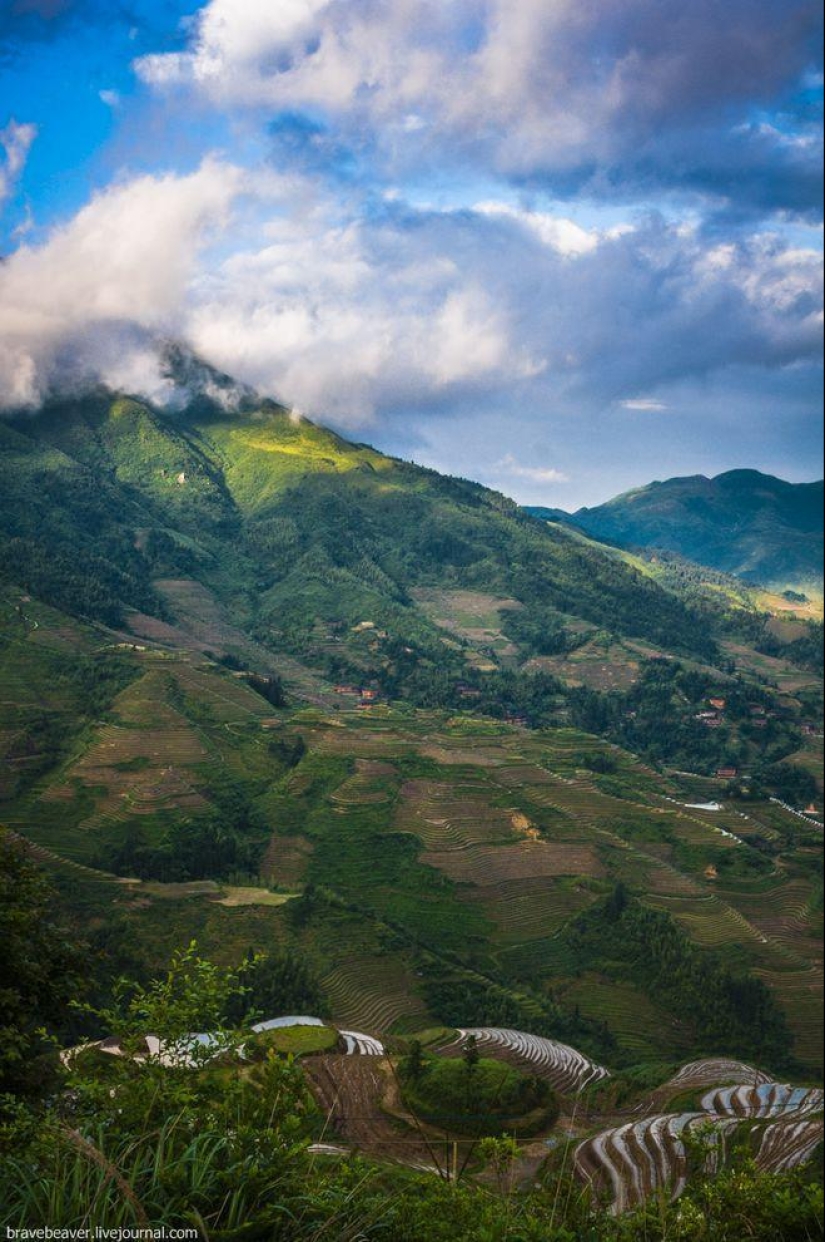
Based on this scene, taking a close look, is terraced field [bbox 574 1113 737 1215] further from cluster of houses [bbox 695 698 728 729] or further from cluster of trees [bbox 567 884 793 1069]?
cluster of houses [bbox 695 698 728 729]

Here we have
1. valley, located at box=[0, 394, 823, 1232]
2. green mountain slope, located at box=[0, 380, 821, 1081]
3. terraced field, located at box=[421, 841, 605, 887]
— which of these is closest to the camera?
valley, located at box=[0, 394, 823, 1232]

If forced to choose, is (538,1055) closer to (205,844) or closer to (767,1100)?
(767,1100)

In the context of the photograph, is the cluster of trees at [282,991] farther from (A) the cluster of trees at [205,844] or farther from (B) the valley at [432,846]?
(A) the cluster of trees at [205,844]

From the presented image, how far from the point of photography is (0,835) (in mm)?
8453

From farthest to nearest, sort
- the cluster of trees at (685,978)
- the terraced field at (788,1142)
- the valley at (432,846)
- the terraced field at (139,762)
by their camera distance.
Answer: the terraced field at (139,762), the cluster of trees at (685,978), the valley at (432,846), the terraced field at (788,1142)

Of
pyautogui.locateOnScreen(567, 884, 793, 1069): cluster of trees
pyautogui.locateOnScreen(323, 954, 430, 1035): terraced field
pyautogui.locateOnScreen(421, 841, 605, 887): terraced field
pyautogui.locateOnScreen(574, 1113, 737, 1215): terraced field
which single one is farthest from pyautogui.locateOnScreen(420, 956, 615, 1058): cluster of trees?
pyautogui.locateOnScreen(574, 1113, 737, 1215): terraced field

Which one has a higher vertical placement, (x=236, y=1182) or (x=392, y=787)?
(x=236, y=1182)

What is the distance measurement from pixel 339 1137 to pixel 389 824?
2051 cm

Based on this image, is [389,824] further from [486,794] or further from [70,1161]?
[70,1161]

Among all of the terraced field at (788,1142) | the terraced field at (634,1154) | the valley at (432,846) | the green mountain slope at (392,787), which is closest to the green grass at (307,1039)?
the valley at (432,846)

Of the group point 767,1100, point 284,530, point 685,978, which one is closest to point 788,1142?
point 767,1100

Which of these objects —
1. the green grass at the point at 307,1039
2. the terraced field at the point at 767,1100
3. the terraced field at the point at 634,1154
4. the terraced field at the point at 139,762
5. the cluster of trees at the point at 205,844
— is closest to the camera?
the terraced field at the point at 634,1154

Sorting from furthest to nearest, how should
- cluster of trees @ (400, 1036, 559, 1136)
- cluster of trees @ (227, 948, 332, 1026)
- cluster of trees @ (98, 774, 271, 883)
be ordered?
1. cluster of trees @ (98, 774, 271, 883)
2. cluster of trees @ (227, 948, 332, 1026)
3. cluster of trees @ (400, 1036, 559, 1136)

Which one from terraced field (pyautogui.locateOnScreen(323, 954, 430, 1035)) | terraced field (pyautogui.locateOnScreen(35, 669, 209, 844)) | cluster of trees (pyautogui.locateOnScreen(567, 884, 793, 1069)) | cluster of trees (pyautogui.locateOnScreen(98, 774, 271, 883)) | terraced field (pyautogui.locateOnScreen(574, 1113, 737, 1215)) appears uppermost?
terraced field (pyautogui.locateOnScreen(35, 669, 209, 844))
